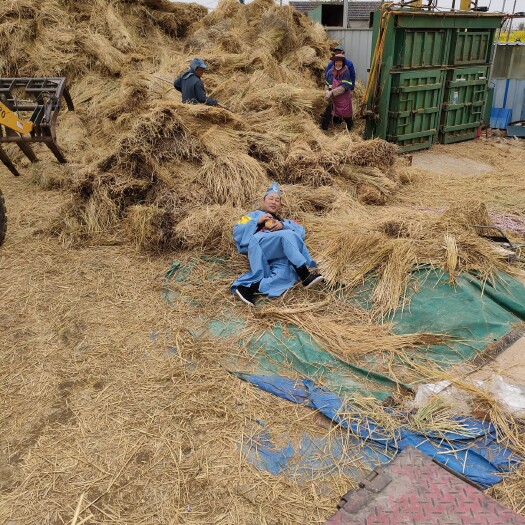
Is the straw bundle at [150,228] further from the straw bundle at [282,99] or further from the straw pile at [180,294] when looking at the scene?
the straw bundle at [282,99]

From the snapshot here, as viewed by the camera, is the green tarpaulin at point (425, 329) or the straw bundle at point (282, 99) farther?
the straw bundle at point (282, 99)

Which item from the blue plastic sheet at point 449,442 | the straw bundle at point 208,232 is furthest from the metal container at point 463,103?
the blue plastic sheet at point 449,442

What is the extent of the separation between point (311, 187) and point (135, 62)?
557 cm

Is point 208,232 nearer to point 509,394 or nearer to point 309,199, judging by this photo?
point 309,199

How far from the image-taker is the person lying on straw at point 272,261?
3693 mm

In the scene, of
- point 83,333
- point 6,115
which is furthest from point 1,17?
point 83,333

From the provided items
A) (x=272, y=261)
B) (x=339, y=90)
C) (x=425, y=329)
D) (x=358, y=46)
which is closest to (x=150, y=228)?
(x=272, y=261)

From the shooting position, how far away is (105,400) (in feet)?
9.14

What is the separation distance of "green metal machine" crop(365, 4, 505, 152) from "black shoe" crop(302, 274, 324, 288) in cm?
495

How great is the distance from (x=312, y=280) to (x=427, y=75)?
5.78 meters

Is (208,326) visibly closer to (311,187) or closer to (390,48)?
(311,187)

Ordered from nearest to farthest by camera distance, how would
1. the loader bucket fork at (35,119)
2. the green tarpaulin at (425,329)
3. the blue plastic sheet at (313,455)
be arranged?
the blue plastic sheet at (313,455) → the green tarpaulin at (425,329) → the loader bucket fork at (35,119)

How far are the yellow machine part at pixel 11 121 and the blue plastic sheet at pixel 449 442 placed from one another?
4326 mm

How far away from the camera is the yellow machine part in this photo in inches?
199
